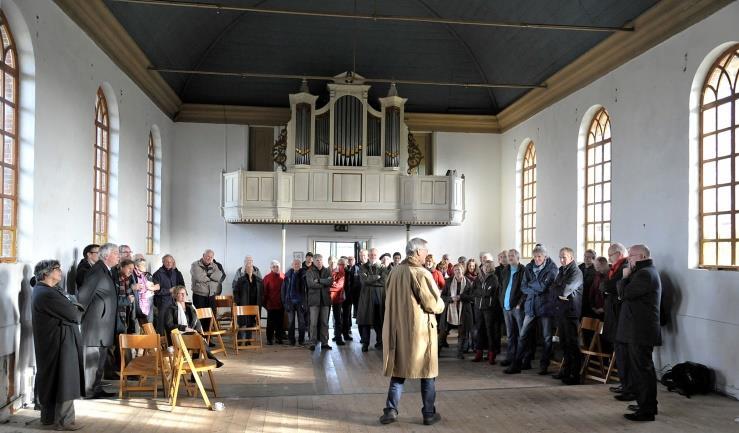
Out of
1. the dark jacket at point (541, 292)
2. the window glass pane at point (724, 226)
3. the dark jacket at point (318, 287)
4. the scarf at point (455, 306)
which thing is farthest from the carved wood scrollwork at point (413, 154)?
the window glass pane at point (724, 226)

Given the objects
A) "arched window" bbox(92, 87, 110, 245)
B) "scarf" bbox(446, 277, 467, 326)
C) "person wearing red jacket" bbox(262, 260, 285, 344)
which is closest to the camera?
"arched window" bbox(92, 87, 110, 245)

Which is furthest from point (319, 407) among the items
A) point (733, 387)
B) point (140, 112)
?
point (140, 112)

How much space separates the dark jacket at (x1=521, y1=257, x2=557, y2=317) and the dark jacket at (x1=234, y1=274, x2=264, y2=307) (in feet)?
17.1

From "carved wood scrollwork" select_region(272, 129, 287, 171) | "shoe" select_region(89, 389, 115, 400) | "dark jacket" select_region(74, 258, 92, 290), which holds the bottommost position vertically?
"shoe" select_region(89, 389, 115, 400)

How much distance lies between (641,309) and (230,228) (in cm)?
1060

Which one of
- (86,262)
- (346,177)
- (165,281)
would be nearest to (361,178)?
(346,177)

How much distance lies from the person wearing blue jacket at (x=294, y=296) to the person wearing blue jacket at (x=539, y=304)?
156 inches

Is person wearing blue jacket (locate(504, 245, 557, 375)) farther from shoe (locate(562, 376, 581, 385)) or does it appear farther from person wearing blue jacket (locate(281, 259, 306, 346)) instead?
person wearing blue jacket (locate(281, 259, 306, 346))

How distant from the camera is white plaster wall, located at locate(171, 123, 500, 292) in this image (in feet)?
49.5

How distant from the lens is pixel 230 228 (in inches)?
598

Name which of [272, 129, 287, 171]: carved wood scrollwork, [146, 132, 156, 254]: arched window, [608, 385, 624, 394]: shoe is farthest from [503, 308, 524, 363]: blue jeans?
[146, 132, 156, 254]: arched window

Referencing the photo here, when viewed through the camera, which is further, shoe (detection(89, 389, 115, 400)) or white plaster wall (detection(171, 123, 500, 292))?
white plaster wall (detection(171, 123, 500, 292))

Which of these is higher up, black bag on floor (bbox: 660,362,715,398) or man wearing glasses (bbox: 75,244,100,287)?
man wearing glasses (bbox: 75,244,100,287)

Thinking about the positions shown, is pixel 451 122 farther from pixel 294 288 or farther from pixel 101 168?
pixel 101 168
